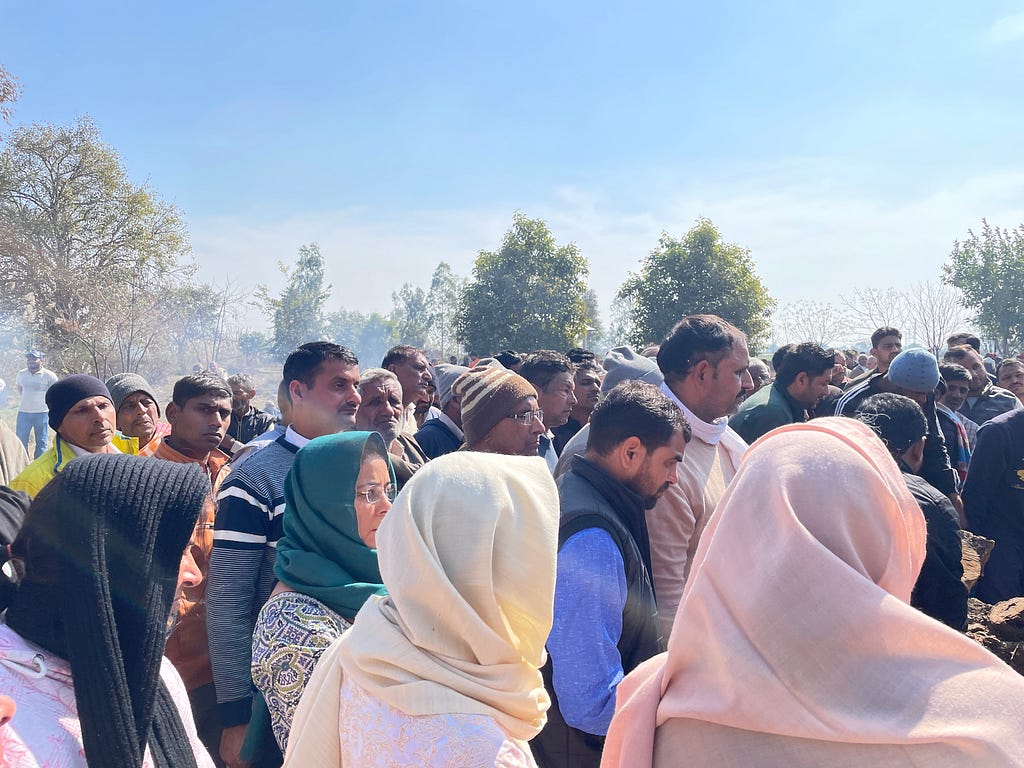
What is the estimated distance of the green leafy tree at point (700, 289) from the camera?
27.8 m

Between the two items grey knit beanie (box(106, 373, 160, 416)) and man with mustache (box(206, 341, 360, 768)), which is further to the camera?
grey knit beanie (box(106, 373, 160, 416))

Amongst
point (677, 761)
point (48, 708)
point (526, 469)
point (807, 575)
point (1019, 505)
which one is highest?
point (526, 469)

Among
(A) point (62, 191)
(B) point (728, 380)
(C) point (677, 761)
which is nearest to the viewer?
(C) point (677, 761)

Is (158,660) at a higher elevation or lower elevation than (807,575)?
lower

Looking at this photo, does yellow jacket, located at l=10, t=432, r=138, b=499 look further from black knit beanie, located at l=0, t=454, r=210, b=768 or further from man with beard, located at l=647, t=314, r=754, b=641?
man with beard, located at l=647, t=314, r=754, b=641

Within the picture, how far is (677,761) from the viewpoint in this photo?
1429mm

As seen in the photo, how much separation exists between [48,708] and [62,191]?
69.6ft

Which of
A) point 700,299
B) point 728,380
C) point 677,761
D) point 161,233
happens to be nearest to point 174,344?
point 161,233

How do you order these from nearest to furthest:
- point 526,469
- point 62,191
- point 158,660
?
point 158,660 → point 526,469 → point 62,191

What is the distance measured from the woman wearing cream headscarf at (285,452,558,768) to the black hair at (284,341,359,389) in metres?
2.08

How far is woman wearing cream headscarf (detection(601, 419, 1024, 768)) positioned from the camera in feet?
3.99

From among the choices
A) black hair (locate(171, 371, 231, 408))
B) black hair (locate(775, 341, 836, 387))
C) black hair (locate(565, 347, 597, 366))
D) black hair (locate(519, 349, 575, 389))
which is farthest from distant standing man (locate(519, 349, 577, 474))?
black hair (locate(171, 371, 231, 408))

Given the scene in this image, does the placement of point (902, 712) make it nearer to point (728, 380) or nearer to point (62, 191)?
point (728, 380)

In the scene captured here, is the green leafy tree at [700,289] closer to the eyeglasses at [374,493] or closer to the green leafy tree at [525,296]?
the green leafy tree at [525,296]
